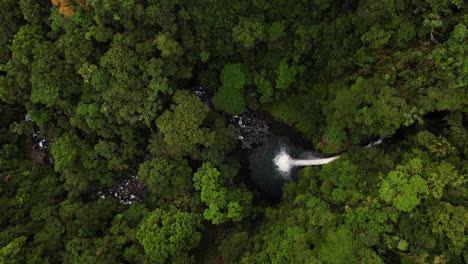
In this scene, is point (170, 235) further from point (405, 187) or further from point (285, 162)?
point (405, 187)

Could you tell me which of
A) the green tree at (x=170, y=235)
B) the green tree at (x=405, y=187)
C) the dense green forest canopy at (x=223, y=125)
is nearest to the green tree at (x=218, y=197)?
the dense green forest canopy at (x=223, y=125)

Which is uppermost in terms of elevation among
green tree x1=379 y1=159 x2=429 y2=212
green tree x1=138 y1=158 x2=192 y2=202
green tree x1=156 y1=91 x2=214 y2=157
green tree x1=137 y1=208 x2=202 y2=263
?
green tree x1=156 y1=91 x2=214 y2=157

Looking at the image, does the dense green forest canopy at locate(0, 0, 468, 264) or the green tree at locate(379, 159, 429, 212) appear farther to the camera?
the dense green forest canopy at locate(0, 0, 468, 264)

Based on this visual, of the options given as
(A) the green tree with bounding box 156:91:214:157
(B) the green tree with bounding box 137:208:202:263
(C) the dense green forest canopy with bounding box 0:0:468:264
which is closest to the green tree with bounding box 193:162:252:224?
(C) the dense green forest canopy with bounding box 0:0:468:264

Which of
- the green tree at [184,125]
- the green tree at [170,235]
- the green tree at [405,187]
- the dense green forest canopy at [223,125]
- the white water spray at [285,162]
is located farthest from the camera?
the white water spray at [285,162]

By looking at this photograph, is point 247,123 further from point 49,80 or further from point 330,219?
point 49,80

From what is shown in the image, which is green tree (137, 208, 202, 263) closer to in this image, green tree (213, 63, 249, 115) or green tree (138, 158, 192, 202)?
green tree (138, 158, 192, 202)

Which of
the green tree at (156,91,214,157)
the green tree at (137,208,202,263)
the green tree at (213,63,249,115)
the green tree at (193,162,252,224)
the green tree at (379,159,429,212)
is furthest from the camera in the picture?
the green tree at (213,63,249,115)

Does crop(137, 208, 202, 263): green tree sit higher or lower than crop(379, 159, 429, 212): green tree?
lower

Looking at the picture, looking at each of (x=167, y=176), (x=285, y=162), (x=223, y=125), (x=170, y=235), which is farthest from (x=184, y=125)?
(x=285, y=162)

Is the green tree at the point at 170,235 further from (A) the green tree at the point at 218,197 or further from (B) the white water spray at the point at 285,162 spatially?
(B) the white water spray at the point at 285,162
